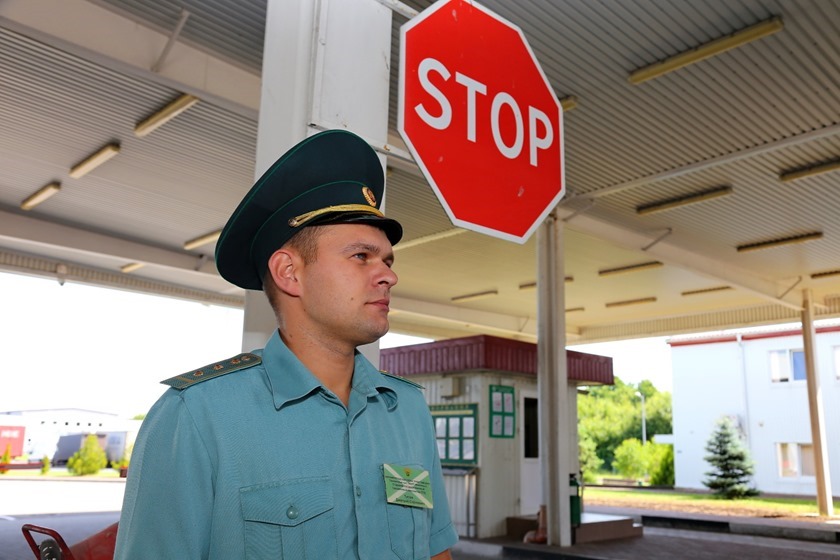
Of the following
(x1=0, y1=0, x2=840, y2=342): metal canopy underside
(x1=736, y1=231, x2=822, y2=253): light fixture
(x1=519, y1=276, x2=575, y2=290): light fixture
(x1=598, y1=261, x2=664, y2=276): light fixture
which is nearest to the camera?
(x1=0, y1=0, x2=840, y2=342): metal canopy underside

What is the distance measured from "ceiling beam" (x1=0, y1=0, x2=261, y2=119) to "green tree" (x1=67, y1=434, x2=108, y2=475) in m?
24.4

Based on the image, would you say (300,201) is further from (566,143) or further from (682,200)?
(682,200)

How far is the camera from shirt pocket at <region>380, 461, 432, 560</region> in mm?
1463

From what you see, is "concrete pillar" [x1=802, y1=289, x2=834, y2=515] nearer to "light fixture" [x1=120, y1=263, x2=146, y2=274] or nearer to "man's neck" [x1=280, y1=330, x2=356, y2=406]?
"light fixture" [x1=120, y1=263, x2=146, y2=274]

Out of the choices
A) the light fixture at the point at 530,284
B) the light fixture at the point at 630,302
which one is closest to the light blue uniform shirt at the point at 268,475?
the light fixture at the point at 530,284

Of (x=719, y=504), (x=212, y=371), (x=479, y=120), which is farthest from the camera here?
(x=719, y=504)

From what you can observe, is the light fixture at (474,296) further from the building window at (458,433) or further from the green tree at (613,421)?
the green tree at (613,421)

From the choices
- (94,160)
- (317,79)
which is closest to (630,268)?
(94,160)

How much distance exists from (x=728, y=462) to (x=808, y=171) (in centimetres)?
1522

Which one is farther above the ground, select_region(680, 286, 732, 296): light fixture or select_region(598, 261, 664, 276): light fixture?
select_region(598, 261, 664, 276): light fixture

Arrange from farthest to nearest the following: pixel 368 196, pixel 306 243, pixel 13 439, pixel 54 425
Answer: pixel 54 425 → pixel 13 439 → pixel 368 196 → pixel 306 243

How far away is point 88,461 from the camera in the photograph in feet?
93.6

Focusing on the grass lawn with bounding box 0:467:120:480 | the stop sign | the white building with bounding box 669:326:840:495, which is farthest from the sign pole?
the grass lawn with bounding box 0:467:120:480

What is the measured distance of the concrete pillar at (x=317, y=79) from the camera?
2.21 metres
